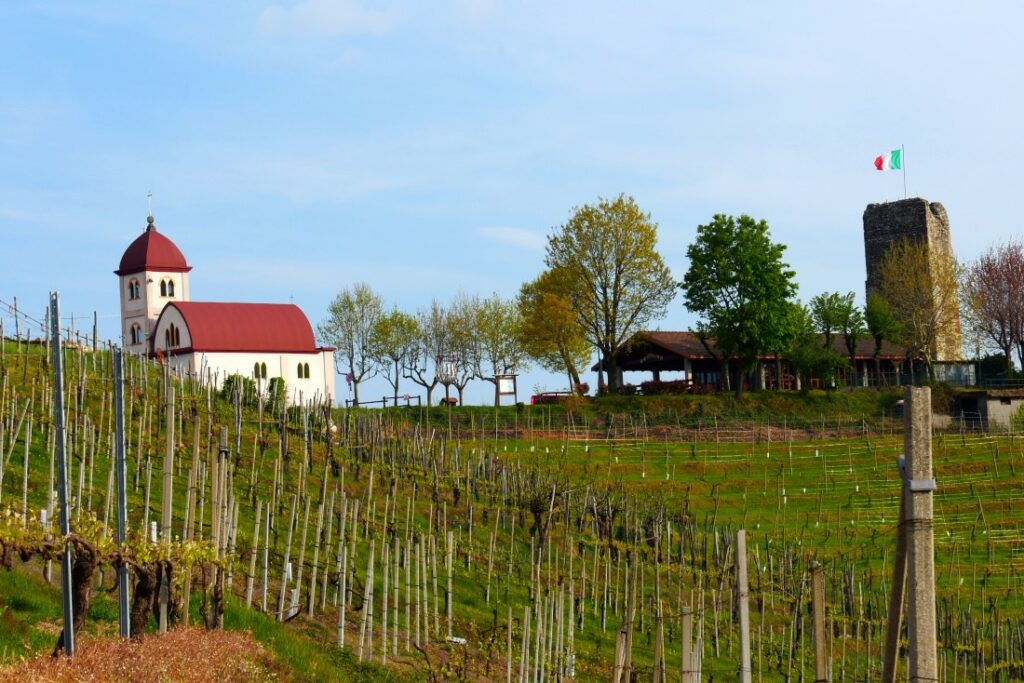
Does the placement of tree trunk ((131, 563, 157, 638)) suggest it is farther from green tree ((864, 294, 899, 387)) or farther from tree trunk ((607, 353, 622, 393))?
green tree ((864, 294, 899, 387))

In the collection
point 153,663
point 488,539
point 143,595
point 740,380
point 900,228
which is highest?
point 900,228

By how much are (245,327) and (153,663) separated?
155ft

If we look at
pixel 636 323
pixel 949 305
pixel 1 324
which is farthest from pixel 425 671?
pixel 949 305

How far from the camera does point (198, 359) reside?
55562 mm

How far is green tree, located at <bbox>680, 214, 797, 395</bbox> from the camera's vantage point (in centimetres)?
5634

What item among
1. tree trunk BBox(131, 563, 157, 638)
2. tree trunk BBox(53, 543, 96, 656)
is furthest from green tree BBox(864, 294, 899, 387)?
tree trunk BBox(53, 543, 96, 656)

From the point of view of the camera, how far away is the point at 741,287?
188 ft

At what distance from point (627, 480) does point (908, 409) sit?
99.0 ft

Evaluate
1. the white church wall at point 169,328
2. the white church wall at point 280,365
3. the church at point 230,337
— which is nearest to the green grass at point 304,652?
the church at point 230,337

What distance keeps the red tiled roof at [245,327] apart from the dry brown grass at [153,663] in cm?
4401

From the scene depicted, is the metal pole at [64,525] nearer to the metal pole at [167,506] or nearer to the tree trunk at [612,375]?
the metal pole at [167,506]

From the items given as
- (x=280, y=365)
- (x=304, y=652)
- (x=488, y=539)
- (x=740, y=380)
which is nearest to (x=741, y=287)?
(x=740, y=380)

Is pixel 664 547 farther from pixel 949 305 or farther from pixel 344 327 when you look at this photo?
pixel 344 327

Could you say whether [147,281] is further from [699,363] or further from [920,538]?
[920,538]
